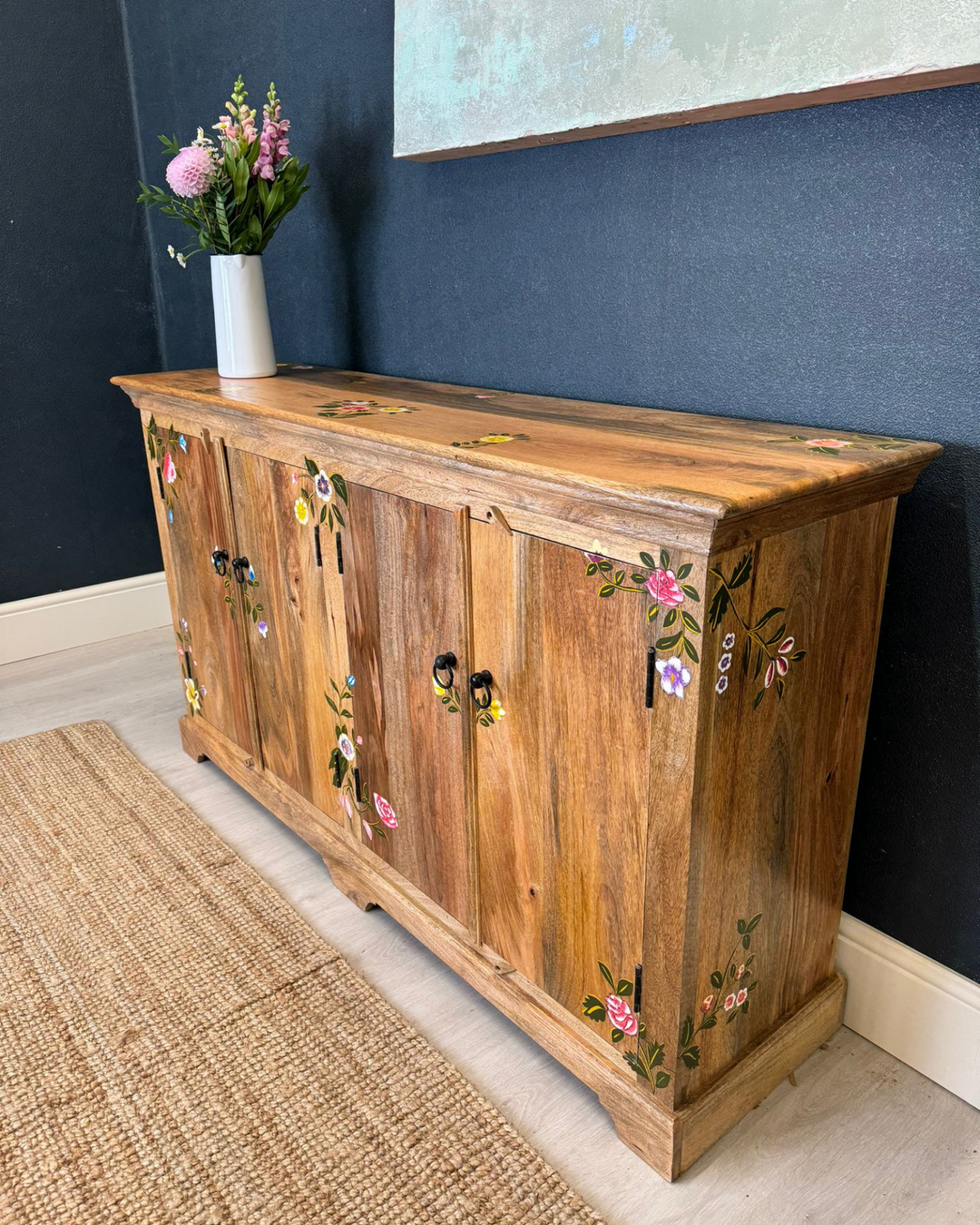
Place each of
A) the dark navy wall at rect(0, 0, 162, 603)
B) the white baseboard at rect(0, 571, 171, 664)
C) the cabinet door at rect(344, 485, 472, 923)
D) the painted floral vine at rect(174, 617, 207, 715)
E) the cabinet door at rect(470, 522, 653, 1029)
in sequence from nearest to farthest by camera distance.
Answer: the cabinet door at rect(470, 522, 653, 1029) < the cabinet door at rect(344, 485, 472, 923) < the painted floral vine at rect(174, 617, 207, 715) < the dark navy wall at rect(0, 0, 162, 603) < the white baseboard at rect(0, 571, 171, 664)

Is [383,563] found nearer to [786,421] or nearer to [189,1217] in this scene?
[786,421]

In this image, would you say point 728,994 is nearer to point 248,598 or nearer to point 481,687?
point 481,687

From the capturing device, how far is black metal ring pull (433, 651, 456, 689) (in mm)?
1321

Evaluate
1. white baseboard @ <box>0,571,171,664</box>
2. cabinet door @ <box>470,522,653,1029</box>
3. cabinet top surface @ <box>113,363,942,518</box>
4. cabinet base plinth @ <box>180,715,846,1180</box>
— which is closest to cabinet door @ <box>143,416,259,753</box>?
cabinet top surface @ <box>113,363,942,518</box>

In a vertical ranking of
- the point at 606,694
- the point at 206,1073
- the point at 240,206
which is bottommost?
the point at 206,1073

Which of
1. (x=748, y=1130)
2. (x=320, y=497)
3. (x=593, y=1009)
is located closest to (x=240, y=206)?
(x=320, y=497)

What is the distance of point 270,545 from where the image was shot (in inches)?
67.7

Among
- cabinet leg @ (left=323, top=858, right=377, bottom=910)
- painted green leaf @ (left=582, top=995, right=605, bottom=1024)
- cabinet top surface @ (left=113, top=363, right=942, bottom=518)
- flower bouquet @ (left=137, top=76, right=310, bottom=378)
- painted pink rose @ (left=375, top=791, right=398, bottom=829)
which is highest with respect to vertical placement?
flower bouquet @ (left=137, top=76, right=310, bottom=378)

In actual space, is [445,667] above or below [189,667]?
above

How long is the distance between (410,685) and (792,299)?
79cm

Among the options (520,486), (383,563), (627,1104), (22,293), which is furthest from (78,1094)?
(22,293)

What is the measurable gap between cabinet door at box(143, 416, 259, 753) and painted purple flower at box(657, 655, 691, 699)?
1.10 meters

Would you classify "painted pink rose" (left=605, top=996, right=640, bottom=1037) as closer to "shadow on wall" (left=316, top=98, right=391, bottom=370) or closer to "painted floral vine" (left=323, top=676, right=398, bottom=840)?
"painted floral vine" (left=323, top=676, right=398, bottom=840)

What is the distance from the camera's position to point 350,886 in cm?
176
